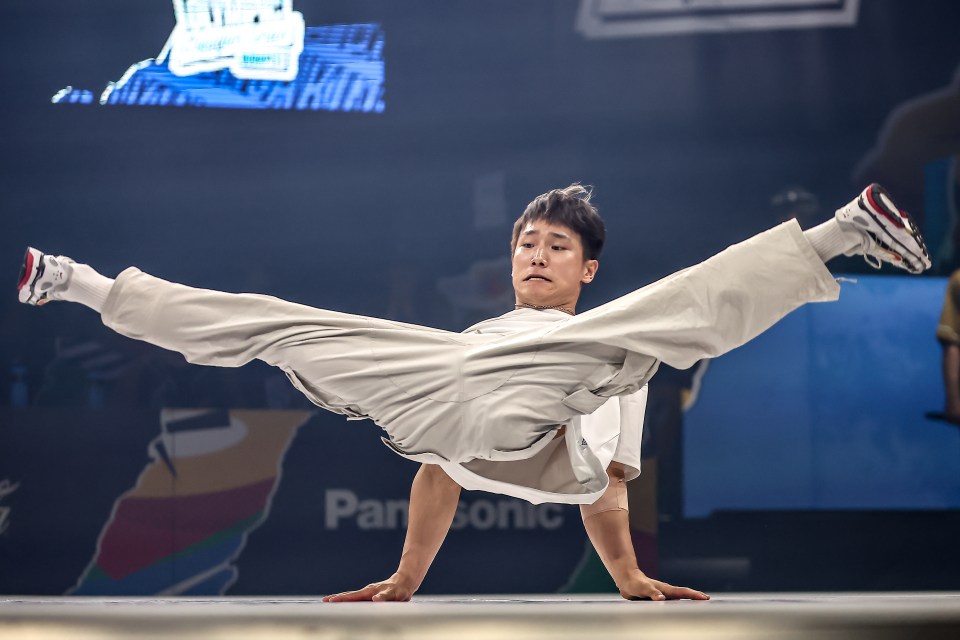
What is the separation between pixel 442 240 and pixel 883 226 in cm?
169

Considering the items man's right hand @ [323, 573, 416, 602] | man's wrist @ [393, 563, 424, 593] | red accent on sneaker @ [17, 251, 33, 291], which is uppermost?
red accent on sneaker @ [17, 251, 33, 291]

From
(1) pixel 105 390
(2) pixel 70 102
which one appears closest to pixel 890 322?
(1) pixel 105 390

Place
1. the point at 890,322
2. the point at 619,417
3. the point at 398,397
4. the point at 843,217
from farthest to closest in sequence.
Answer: the point at 890,322
the point at 619,417
the point at 398,397
the point at 843,217

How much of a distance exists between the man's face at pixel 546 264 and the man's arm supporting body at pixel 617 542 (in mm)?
342

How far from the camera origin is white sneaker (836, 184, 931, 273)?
140cm

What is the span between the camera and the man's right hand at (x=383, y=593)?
4.91 feet

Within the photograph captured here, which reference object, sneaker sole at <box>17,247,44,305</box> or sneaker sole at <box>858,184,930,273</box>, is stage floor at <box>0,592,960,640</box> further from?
sneaker sole at <box>17,247,44,305</box>

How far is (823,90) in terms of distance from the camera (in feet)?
10.1

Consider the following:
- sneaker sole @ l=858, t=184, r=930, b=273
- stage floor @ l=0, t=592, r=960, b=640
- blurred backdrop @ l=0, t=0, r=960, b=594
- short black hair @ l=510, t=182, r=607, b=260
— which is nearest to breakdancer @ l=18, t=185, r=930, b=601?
sneaker sole @ l=858, t=184, r=930, b=273

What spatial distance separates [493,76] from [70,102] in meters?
1.25

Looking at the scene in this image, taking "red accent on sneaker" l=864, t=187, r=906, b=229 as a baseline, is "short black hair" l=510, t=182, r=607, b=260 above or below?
above

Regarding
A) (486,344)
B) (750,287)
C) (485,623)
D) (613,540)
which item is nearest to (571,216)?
(486,344)

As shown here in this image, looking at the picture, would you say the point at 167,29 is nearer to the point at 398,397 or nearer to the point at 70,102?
the point at 70,102

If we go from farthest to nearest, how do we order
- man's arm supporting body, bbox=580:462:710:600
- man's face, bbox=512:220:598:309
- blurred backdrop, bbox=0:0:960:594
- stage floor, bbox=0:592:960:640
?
1. blurred backdrop, bbox=0:0:960:594
2. man's face, bbox=512:220:598:309
3. man's arm supporting body, bbox=580:462:710:600
4. stage floor, bbox=0:592:960:640
